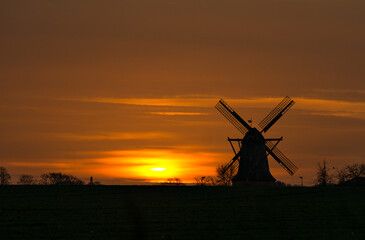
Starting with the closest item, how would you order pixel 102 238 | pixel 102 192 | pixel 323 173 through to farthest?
pixel 102 238 → pixel 102 192 → pixel 323 173

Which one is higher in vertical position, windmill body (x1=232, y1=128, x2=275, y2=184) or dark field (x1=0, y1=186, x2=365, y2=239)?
windmill body (x1=232, y1=128, x2=275, y2=184)

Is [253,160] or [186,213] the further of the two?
[253,160]

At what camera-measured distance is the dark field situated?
2664 cm

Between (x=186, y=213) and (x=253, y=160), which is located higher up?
(x=253, y=160)

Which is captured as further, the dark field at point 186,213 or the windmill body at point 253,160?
the windmill body at point 253,160

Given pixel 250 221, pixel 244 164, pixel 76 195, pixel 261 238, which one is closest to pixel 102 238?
pixel 261 238

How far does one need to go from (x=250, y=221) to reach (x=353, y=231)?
5868 millimetres

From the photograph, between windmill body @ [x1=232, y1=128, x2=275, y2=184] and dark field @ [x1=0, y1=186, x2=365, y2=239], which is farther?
windmill body @ [x1=232, y1=128, x2=275, y2=184]

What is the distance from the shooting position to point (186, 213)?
35.5 meters

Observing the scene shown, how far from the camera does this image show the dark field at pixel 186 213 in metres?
26.6

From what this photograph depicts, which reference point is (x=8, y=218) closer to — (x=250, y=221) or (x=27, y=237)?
(x=27, y=237)

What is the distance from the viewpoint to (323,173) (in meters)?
135

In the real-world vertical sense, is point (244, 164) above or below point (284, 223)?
above

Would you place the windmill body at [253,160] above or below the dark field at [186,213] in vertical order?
above
